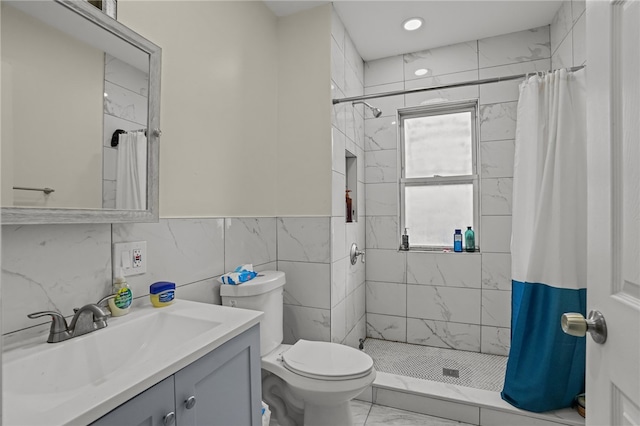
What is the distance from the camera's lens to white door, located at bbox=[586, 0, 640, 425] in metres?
0.62

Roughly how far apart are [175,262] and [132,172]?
0.44 meters

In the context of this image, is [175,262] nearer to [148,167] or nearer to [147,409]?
[148,167]

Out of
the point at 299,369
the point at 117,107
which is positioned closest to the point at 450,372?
the point at 299,369

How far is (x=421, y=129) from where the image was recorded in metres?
2.88

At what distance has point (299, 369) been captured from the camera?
1.57 metres

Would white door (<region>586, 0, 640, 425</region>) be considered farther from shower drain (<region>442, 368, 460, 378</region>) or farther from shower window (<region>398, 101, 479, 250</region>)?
shower window (<region>398, 101, 479, 250</region>)

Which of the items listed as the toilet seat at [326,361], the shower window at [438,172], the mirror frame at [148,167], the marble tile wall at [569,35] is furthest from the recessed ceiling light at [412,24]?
the toilet seat at [326,361]

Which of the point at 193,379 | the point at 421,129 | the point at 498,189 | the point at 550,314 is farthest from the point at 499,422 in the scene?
the point at 421,129

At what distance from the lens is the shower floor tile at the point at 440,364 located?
215cm

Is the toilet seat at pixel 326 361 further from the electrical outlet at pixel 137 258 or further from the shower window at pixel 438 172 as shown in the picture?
the shower window at pixel 438 172

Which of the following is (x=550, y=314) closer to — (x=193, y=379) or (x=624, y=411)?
(x=624, y=411)

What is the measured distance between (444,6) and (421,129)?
0.94 m

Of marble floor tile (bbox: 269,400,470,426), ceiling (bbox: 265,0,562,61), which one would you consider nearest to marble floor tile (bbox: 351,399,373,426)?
marble floor tile (bbox: 269,400,470,426)

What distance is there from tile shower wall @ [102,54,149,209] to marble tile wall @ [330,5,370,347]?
1162 millimetres
